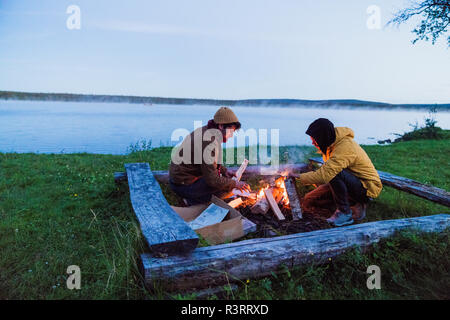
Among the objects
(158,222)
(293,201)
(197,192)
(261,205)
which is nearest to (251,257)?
(158,222)

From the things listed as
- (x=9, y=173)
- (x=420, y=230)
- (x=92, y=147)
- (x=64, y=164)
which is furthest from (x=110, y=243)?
(x=92, y=147)

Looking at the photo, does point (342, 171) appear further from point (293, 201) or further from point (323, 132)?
point (293, 201)

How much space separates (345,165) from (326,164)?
0.90ft

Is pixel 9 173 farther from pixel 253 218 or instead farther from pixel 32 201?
pixel 253 218

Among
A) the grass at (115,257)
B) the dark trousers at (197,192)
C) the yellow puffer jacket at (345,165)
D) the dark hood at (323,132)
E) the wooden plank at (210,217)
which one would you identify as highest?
the dark hood at (323,132)

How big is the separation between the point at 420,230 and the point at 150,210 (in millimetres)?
3149

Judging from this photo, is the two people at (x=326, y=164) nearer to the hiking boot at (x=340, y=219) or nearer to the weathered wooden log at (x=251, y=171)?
the hiking boot at (x=340, y=219)

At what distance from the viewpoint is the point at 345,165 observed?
399 centimetres

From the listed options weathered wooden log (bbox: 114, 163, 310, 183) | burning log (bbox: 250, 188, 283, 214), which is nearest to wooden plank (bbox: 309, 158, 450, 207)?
weathered wooden log (bbox: 114, 163, 310, 183)

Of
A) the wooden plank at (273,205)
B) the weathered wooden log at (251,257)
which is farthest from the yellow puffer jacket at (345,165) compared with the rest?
the weathered wooden log at (251,257)

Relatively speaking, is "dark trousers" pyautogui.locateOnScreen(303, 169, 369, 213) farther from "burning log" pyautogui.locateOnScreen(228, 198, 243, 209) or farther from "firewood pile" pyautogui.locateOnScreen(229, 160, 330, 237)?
"burning log" pyautogui.locateOnScreen(228, 198, 243, 209)

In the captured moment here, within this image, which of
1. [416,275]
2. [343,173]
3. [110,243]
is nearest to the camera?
[416,275]

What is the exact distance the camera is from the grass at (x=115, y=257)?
8.36 ft
